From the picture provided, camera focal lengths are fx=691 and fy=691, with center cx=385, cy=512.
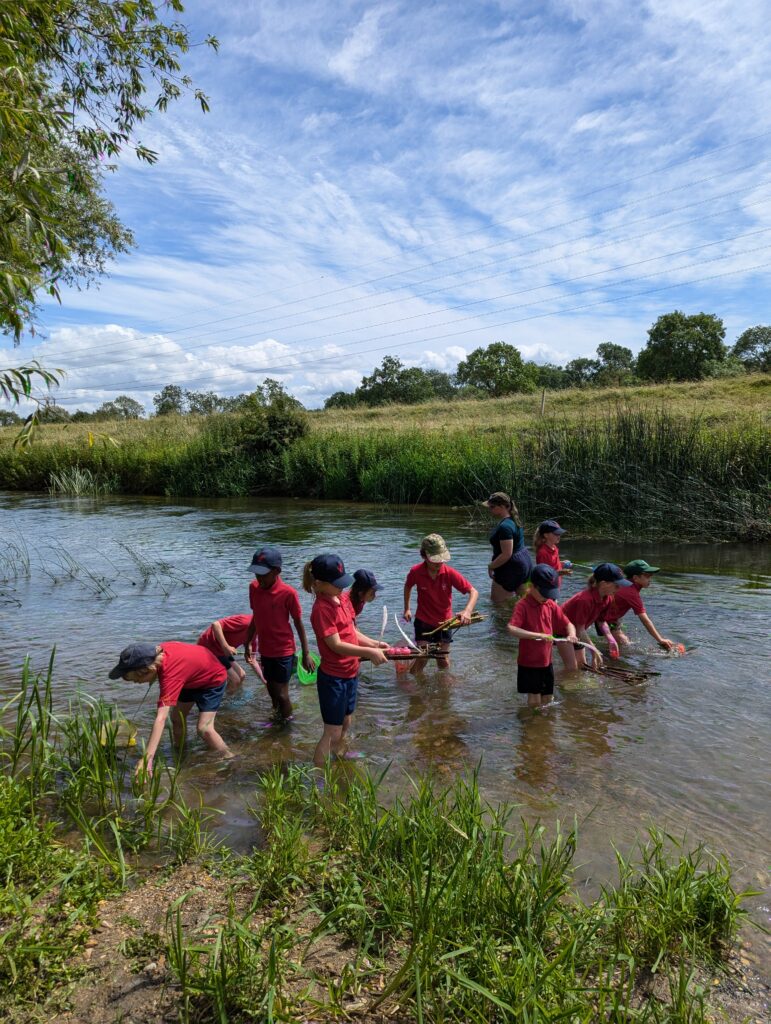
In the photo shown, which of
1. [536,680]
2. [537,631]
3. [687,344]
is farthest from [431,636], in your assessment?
[687,344]

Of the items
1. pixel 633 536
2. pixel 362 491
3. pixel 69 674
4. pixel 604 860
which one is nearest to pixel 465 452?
pixel 362 491

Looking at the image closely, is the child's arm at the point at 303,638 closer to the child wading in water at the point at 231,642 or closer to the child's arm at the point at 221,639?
the child wading in water at the point at 231,642

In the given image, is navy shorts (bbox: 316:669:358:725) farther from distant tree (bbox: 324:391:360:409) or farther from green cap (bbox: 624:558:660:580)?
distant tree (bbox: 324:391:360:409)

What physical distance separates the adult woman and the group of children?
0.08 m

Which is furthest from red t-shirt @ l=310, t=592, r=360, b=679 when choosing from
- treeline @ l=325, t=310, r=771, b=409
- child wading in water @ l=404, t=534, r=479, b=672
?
treeline @ l=325, t=310, r=771, b=409

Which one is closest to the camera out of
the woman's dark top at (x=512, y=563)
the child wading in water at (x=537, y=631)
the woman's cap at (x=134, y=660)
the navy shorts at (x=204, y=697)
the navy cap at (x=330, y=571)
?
the woman's cap at (x=134, y=660)

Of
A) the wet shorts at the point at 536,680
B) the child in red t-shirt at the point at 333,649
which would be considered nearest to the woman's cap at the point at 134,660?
the child in red t-shirt at the point at 333,649

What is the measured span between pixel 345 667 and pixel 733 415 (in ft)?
81.6

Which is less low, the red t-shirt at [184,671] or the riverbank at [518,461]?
the riverbank at [518,461]

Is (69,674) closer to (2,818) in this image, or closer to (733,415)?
(2,818)

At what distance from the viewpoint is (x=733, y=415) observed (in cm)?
2569

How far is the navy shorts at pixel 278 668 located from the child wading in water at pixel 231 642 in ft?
0.48

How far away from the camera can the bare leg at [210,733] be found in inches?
216

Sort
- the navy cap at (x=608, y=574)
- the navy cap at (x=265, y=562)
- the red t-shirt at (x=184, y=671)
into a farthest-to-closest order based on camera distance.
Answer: the navy cap at (x=608, y=574) < the navy cap at (x=265, y=562) < the red t-shirt at (x=184, y=671)
